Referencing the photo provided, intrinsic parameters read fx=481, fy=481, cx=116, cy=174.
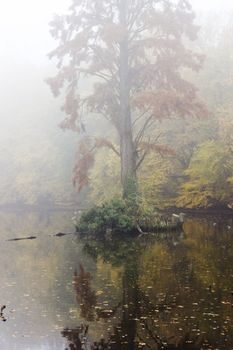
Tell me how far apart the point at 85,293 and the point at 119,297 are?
3.02 feet

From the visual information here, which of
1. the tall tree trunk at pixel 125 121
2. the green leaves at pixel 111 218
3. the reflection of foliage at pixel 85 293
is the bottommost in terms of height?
the reflection of foliage at pixel 85 293

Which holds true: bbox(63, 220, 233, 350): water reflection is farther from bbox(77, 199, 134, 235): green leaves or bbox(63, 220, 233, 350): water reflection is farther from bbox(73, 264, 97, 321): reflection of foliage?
bbox(77, 199, 134, 235): green leaves

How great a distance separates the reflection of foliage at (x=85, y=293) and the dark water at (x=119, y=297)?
2 centimetres

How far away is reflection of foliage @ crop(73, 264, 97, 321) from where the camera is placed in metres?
9.54

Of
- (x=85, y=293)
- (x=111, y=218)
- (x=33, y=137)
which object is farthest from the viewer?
(x=33, y=137)

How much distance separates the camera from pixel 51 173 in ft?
201

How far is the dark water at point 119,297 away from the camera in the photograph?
791 centimetres

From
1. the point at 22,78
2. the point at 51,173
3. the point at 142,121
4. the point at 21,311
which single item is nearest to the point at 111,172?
the point at 142,121

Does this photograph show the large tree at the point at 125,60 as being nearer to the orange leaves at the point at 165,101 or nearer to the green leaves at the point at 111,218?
the orange leaves at the point at 165,101

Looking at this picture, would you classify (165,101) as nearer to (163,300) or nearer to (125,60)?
(125,60)

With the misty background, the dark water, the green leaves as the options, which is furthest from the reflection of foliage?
the misty background

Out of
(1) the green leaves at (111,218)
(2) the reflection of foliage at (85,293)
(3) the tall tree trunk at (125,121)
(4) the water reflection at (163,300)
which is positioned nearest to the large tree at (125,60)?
(3) the tall tree trunk at (125,121)

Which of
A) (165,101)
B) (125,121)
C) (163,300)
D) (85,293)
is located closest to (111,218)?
(125,121)

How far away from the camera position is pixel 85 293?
36.4ft
